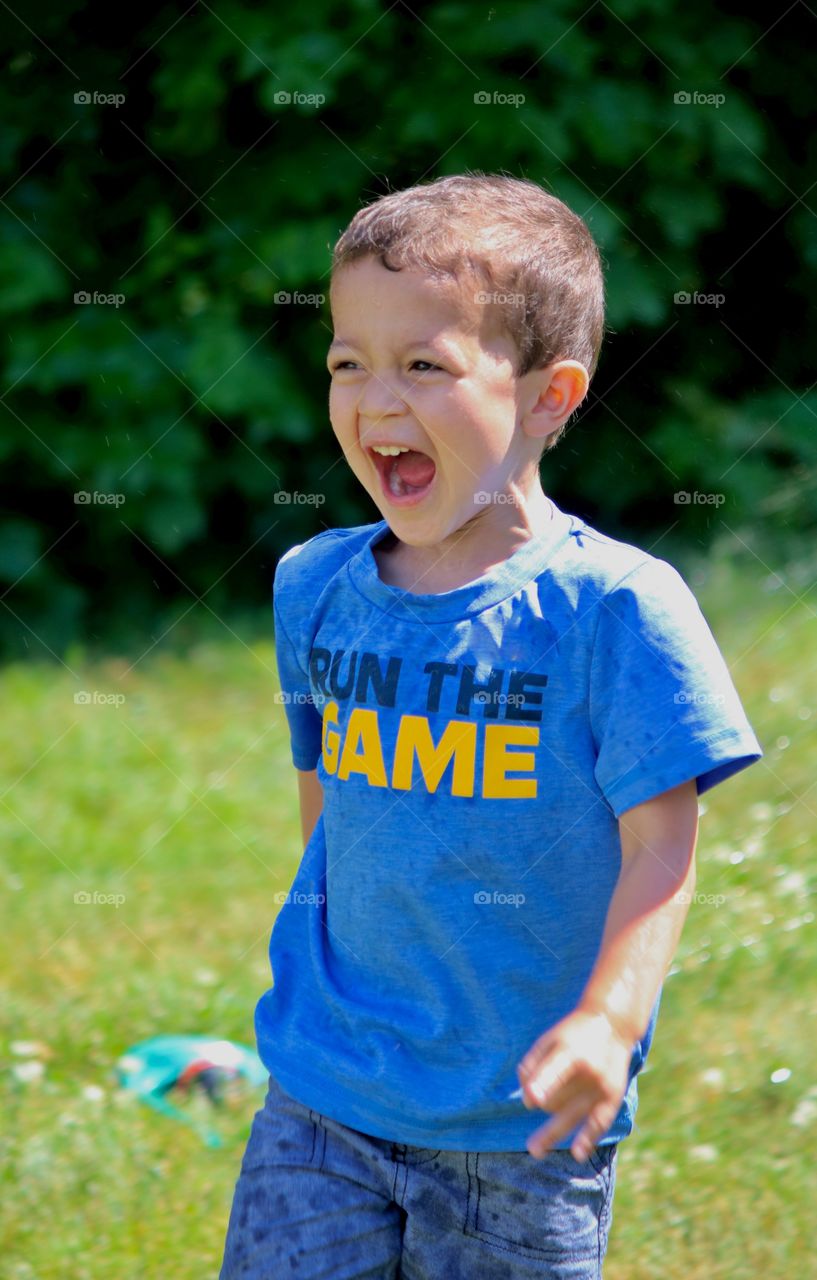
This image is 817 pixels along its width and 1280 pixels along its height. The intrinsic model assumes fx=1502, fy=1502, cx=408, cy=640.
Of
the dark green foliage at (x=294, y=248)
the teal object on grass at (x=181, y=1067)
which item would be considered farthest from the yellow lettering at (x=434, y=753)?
the dark green foliage at (x=294, y=248)

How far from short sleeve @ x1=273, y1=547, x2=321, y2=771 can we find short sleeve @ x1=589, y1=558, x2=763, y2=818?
0.44m

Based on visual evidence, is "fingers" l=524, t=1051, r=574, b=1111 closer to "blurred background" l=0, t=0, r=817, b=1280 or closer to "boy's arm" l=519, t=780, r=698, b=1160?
"boy's arm" l=519, t=780, r=698, b=1160

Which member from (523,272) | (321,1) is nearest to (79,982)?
(523,272)

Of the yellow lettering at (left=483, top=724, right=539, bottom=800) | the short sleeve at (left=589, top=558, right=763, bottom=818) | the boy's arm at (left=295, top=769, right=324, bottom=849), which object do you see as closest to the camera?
the short sleeve at (left=589, top=558, right=763, bottom=818)

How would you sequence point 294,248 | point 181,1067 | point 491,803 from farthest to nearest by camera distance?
1. point 294,248
2. point 181,1067
3. point 491,803

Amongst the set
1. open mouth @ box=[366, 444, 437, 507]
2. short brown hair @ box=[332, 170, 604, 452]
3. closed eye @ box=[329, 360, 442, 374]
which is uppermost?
short brown hair @ box=[332, 170, 604, 452]

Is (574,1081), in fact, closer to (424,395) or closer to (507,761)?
(507,761)

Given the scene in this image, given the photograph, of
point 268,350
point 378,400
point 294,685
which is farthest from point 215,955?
point 268,350

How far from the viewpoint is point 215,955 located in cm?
365

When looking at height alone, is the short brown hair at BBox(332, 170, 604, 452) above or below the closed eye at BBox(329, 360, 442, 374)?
above

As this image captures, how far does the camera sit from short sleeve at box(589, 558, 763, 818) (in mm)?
1521

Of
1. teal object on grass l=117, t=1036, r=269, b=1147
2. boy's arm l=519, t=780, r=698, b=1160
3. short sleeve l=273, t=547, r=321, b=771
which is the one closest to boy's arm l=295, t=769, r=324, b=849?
short sleeve l=273, t=547, r=321, b=771

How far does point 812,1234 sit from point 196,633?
3584mm

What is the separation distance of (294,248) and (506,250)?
3.88 metres
